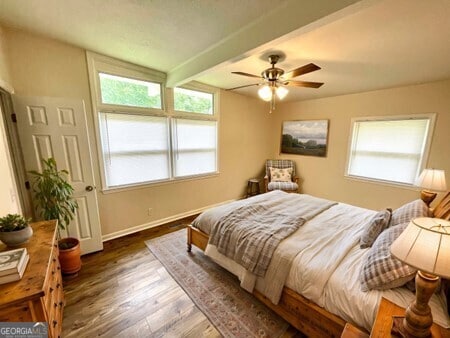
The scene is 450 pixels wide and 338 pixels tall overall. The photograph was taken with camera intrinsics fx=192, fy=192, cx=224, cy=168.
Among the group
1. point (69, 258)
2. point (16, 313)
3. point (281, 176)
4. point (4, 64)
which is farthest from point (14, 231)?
point (281, 176)

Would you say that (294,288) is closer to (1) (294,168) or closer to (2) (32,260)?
(2) (32,260)

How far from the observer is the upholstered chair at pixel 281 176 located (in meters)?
4.35

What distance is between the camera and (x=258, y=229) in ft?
6.52

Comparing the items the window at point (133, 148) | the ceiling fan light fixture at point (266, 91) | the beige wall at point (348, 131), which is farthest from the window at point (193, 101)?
the beige wall at point (348, 131)

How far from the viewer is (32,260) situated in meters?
1.24

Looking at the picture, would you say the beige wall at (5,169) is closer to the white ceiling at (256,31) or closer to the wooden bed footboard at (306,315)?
the white ceiling at (256,31)

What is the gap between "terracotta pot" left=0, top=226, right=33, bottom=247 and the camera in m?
1.29

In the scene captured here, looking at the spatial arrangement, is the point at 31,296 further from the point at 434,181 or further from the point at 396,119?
the point at 396,119

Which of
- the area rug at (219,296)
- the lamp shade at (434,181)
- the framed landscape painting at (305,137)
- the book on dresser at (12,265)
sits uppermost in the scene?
the framed landscape painting at (305,137)

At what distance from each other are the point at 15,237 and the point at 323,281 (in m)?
2.19

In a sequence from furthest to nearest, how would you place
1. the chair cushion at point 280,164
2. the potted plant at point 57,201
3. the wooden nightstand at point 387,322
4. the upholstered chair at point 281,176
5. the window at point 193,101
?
the chair cushion at point 280,164 < the upholstered chair at point 281,176 < the window at point 193,101 < the potted plant at point 57,201 < the wooden nightstand at point 387,322

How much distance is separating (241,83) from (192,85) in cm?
90

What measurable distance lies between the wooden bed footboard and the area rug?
0.42 feet

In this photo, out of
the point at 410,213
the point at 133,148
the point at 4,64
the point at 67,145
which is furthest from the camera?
the point at 133,148
